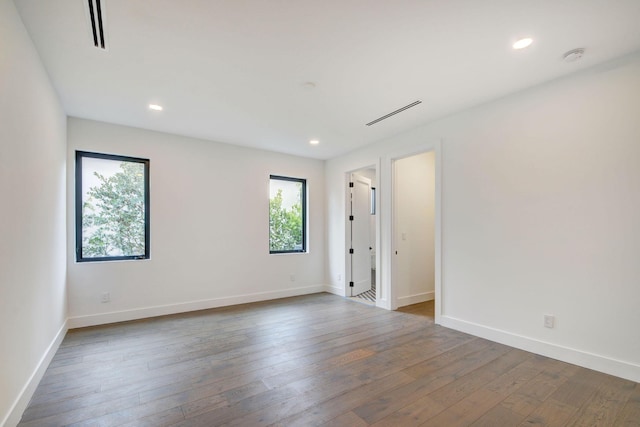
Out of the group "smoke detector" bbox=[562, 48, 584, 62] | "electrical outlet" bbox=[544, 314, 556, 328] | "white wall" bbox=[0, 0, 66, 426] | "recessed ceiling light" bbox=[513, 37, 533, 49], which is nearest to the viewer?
"white wall" bbox=[0, 0, 66, 426]

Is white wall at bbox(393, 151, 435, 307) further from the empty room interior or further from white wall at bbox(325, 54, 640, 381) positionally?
white wall at bbox(325, 54, 640, 381)

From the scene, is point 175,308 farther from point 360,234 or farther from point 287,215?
point 360,234

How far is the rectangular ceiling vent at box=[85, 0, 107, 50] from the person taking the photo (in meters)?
1.84

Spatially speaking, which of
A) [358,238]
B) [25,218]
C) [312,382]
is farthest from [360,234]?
[25,218]

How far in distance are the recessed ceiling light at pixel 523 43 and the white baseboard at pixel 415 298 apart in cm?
355

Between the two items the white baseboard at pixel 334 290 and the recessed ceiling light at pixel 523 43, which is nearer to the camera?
the recessed ceiling light at pixel 523 43

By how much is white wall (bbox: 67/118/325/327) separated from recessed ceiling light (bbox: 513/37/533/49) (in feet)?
12.8

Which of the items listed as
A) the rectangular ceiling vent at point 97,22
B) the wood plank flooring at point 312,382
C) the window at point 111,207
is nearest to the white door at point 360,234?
the wood plank flooring at point 312,382

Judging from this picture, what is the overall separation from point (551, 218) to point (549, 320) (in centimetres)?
99

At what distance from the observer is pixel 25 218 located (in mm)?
2146

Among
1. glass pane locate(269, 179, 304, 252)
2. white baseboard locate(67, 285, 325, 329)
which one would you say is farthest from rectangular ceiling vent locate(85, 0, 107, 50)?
glass pane locate(269, 179, 304, 252)

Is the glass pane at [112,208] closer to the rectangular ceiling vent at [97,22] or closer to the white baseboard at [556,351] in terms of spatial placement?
the rectangular ceiling vent at [97,22]

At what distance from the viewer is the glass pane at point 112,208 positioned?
3828mm

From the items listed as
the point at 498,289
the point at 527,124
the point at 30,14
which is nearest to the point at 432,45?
the point at 527,124
